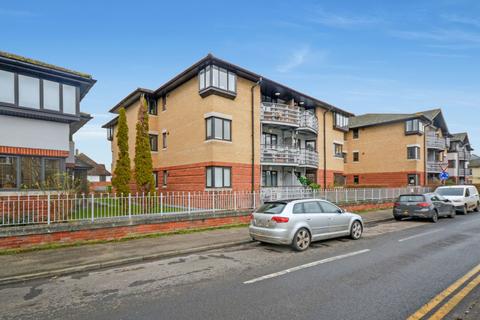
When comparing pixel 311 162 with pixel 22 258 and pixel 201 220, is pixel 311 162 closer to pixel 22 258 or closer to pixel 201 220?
pixel 201 220

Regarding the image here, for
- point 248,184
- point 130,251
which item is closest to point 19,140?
point 130,251

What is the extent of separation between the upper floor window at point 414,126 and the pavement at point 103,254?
2971cm

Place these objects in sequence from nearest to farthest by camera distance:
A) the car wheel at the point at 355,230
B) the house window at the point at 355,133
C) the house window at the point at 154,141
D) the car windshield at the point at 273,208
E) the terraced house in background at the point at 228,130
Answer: the car windshield at the point at 273,208 → the car wheel at the point at 355,230 → the terraced house in background at the point at 228,130 → the house window at the point at 154,141 → the house window at the point at 355,133

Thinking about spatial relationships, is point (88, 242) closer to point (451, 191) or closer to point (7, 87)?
point (7, 87)

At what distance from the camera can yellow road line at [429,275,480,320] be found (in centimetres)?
423

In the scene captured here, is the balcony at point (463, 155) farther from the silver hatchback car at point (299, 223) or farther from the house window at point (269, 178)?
the silver hatchback car at point (299, 223)

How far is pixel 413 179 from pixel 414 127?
595 centimetres

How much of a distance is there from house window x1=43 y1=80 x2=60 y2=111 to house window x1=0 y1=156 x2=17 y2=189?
100 inches

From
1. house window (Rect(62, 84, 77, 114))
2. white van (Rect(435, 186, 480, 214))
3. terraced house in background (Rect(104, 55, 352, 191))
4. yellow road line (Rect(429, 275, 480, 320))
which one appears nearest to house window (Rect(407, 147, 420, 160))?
white van (Rect(435, 186, 480, 214))

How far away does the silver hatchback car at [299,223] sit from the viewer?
8.70 meters

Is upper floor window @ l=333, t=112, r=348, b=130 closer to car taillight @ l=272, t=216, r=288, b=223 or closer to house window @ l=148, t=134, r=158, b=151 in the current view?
house window @ l=148, t=134, r=158, b=151

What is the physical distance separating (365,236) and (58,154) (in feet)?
43.5

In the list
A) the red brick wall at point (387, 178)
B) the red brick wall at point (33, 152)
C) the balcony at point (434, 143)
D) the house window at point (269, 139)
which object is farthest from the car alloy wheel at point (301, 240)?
the balcony at point (434, 143)

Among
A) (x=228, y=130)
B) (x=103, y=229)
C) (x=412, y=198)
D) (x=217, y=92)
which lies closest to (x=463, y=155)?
(x=412, y=198)
